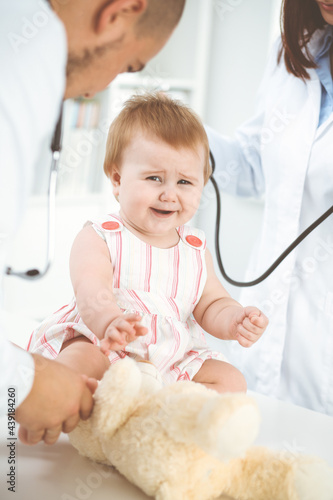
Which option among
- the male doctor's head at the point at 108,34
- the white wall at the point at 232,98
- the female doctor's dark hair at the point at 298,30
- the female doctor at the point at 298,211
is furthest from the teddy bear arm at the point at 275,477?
the white wall at the point at 232,98

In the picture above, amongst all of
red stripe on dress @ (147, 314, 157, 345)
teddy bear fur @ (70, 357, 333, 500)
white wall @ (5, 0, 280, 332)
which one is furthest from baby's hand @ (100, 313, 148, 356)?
white wall @ (5, 0, 280, 332)

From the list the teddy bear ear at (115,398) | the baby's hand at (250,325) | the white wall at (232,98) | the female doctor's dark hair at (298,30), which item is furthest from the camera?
the white wall at (232,98)

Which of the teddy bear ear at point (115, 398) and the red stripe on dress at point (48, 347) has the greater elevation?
the teddy bear ear at point (115, 398)

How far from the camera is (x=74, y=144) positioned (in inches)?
46.9

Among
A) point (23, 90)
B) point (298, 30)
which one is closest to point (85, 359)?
point (23, 90)

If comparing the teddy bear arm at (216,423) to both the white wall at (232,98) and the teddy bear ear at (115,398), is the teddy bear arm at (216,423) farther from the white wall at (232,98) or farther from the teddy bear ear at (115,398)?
the white wall at (232,98)

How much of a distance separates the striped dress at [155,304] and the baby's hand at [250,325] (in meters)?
0.06

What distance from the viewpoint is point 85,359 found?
0.60 metres

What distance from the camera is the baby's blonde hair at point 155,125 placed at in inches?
26.5

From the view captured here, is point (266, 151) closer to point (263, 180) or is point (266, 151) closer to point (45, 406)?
point (263, 180)

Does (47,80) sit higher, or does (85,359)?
(47,80)

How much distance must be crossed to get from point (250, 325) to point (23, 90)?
40 cm

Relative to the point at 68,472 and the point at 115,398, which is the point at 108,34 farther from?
the point at 68,472

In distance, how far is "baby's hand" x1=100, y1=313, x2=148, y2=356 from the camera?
1.72ft
